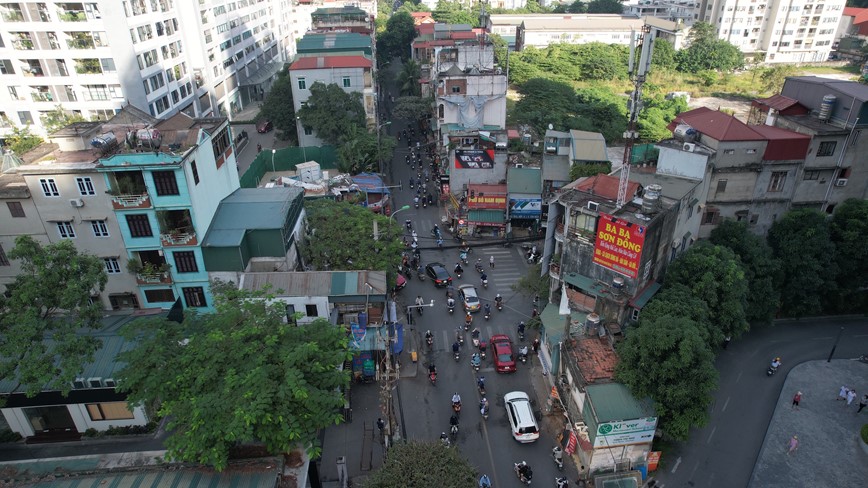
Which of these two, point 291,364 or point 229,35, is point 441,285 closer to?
point 291,364

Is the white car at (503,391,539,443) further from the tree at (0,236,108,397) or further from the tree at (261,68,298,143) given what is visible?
the tree at (261,68,298,143)

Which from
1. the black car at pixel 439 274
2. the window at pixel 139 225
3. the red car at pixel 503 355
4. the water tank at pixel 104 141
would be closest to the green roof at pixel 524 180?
the black car at pixel 439 274

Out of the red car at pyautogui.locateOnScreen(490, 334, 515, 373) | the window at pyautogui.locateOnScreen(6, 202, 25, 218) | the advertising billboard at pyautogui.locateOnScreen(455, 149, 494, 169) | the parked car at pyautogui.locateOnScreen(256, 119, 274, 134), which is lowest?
the red car at pyautogui.locateOnScreen(490, 334, 515, 373)

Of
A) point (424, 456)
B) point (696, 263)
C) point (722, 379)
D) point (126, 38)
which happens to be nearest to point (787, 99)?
point (696, 263)

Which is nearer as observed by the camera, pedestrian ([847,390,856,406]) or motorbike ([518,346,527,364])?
pedestrian ([847,390,856,406])

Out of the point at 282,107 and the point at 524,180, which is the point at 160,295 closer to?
the point at 524,180

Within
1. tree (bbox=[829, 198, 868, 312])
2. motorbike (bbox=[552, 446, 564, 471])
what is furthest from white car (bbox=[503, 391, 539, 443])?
tree (bbox=[829, 198, 868, 312])

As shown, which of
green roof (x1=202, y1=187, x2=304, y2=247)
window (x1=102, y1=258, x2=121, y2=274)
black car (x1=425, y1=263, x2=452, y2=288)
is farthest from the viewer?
black car (x1=425, y1=263, x2=452, y2=288)
